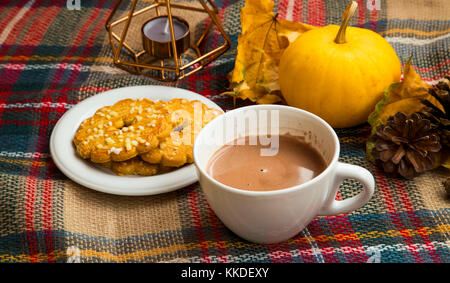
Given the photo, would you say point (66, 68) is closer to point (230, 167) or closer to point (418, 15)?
point (230, 167)

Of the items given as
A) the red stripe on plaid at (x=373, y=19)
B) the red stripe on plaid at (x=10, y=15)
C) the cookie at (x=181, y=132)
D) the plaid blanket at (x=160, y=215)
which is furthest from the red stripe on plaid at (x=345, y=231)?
the red stripe on plaid at (x=10, y=15)

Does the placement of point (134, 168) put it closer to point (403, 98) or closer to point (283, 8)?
point (403, 98)

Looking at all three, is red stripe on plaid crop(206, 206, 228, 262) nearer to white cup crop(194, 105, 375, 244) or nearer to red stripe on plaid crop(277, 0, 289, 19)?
white cup crop(194, 105, 375, 244)

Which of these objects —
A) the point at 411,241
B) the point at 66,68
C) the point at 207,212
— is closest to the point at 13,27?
the point at 66,68

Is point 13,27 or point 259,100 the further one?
point 13,27

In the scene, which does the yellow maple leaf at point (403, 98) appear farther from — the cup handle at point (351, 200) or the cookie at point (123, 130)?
the cookie at point (123, 130)

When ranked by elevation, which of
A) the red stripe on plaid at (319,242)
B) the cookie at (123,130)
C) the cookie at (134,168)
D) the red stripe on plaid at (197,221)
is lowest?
the red stripe on plaid at (197,221)

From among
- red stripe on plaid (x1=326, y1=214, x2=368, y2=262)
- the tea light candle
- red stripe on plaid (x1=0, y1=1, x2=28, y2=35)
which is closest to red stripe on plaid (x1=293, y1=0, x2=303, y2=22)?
the tea light candle
